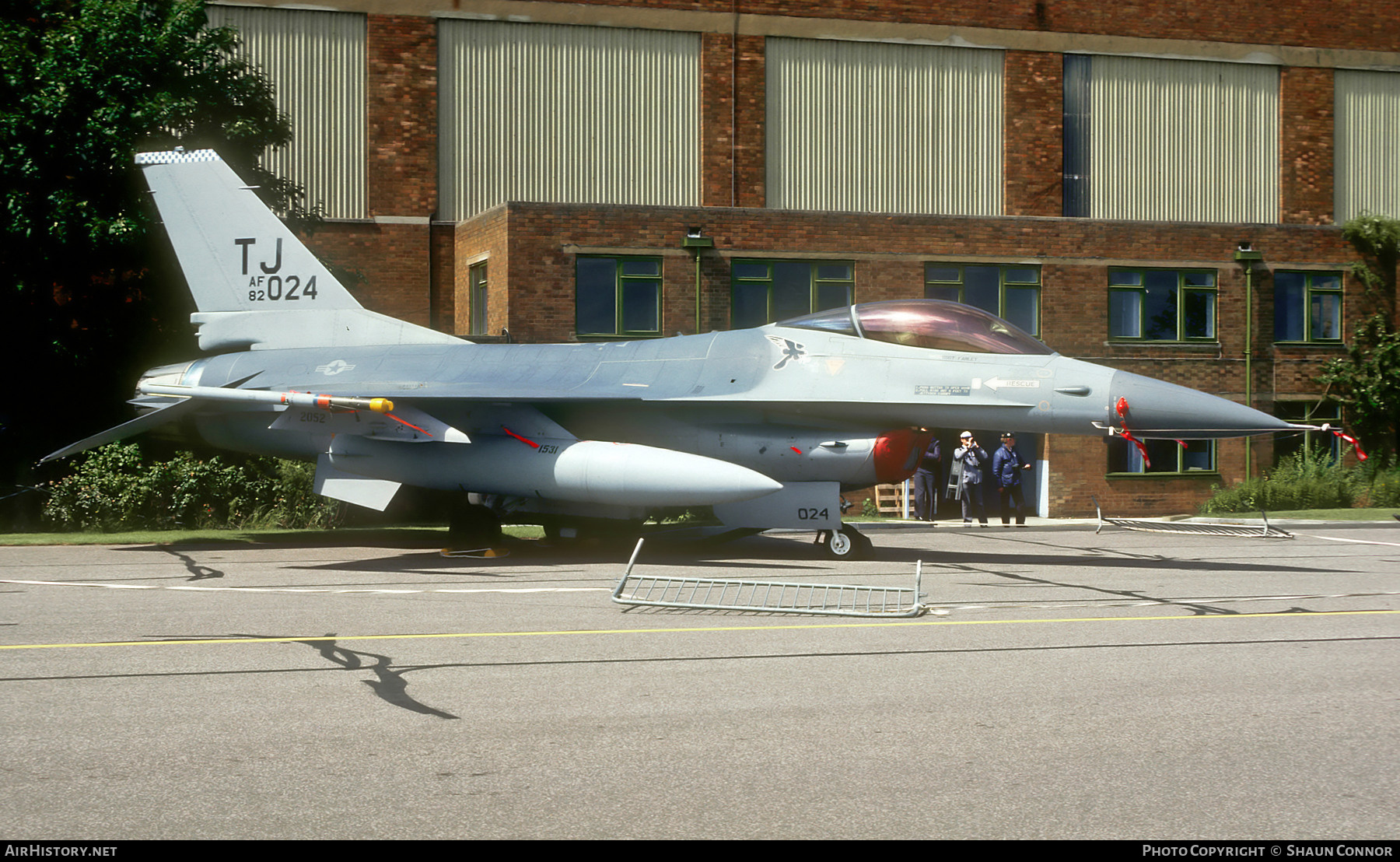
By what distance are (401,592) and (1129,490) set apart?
65.2ft

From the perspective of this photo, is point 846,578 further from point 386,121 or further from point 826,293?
point 386,121

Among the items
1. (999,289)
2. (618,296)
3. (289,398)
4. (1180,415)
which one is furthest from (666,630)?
(999,289)

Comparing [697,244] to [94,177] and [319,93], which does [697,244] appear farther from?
[94,177]

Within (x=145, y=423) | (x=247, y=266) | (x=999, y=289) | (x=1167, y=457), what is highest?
(x=999, y=289)

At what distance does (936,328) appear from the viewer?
13.9 metres

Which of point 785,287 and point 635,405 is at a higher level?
point 785,287

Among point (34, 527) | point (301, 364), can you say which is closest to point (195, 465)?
point (34, 527)

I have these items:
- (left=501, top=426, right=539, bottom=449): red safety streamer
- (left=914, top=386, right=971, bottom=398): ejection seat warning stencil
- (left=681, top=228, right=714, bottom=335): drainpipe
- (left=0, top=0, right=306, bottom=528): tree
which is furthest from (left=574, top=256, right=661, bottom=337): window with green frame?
(left=914, top=386, right=971, bottom=398): ejection seat warning stencil

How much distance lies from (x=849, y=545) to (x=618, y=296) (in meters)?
11.9

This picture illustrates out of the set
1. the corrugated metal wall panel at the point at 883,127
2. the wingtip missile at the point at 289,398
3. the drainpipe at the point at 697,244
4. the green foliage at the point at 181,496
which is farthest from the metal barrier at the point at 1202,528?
the green foliage at the point at 181,496

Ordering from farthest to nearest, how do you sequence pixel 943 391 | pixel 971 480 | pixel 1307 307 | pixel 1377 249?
pixel 1377 249
pixel 1307 307
pixel 971 480
pixel 943 391

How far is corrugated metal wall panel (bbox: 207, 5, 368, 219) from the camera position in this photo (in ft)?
89.7

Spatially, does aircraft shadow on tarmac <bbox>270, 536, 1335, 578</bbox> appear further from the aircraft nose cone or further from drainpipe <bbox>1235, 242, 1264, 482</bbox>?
drainpipe <bbox>1235, 242, 1264, 482</bbox>

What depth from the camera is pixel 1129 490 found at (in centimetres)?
2673
